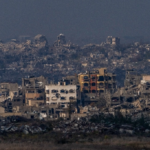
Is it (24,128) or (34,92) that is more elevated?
(34,92)

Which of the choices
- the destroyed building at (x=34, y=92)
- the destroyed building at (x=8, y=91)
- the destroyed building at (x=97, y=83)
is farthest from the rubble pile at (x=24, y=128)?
the destroyed building at (x=97, y=83)

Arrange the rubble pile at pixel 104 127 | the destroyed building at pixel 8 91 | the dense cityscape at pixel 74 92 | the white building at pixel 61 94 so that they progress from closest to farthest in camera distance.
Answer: the rubble pile at pixel 104 127 < the dense cityscape at pixel 74 92 < the white building at pixel 61 94 < the destroyed building at pixel 8 91

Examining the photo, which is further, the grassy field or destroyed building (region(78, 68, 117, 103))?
destroyed building (region(78, 68, 117, 103))

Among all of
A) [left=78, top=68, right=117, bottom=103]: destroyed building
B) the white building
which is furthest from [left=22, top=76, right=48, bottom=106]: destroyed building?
[left=78, top=68, right=117, bottom=103]: destroyed building

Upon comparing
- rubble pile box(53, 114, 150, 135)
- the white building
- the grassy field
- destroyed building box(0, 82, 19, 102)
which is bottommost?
the grassy field

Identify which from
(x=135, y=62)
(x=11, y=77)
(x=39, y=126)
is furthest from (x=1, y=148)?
(x=135, y=62)

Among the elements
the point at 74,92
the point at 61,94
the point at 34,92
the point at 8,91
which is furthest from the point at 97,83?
the point at 8,91

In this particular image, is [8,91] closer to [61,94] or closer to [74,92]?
[61,94]

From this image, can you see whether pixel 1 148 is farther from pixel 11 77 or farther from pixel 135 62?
pixel 135 62

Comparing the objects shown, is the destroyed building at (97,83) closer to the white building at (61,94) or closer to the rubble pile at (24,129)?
the white building at (61,94)

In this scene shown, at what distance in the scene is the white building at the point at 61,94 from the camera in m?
45.7

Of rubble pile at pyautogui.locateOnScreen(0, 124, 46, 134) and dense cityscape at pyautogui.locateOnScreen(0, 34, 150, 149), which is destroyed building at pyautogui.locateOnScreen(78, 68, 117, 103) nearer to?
dense cityscape at pyautogui.locateOnScreen(0, 34, 150, 149)

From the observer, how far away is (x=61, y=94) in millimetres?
45719

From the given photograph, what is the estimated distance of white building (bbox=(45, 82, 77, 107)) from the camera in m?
45.7
